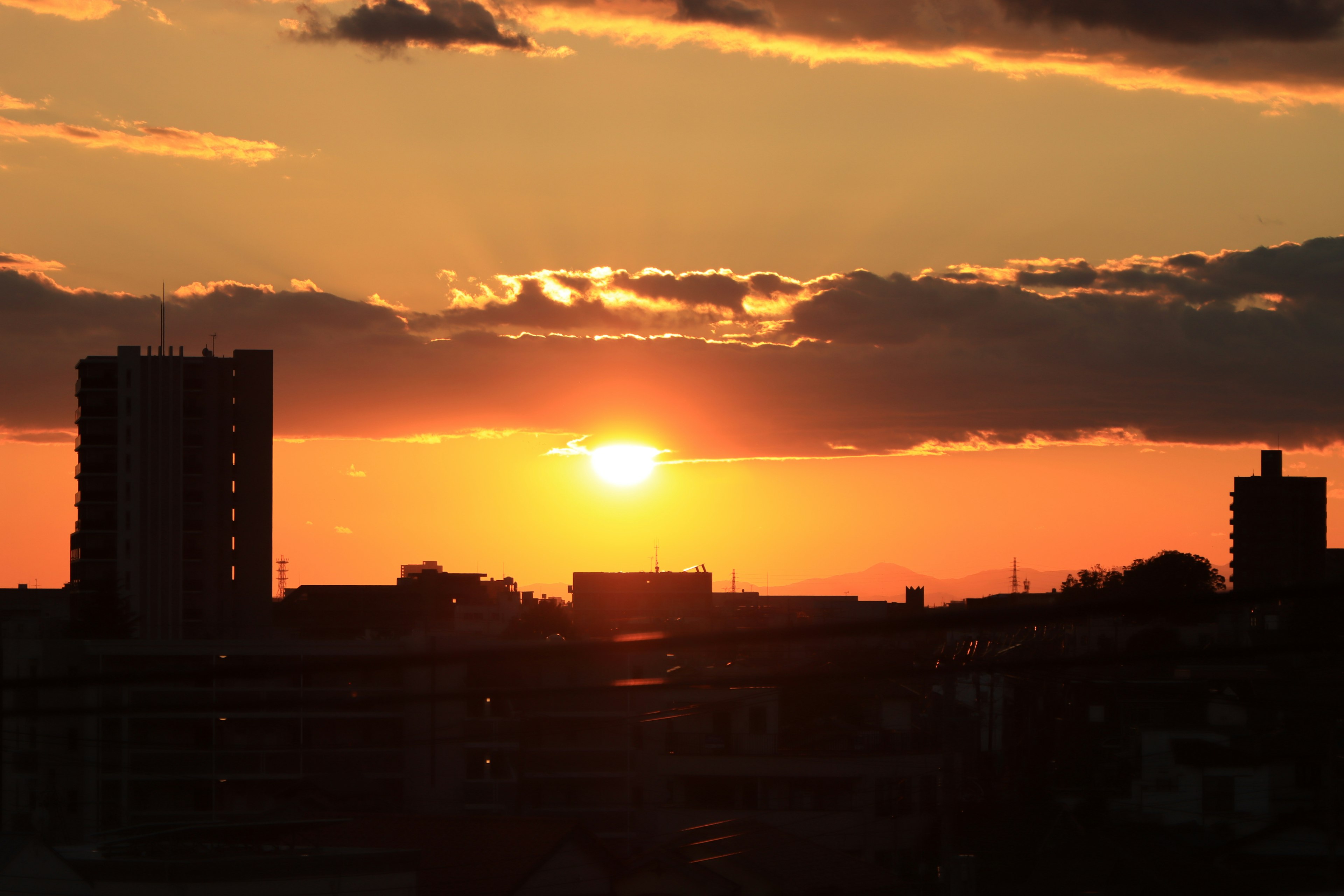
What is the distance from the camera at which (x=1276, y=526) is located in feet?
498

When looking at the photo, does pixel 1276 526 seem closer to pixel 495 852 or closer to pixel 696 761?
pixel 696 761

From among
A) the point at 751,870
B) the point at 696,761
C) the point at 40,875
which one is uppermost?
the point at 40,875

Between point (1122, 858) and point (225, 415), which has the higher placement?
point (225, 415)

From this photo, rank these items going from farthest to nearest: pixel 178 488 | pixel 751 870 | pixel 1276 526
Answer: pixel 1276 526, pixel 178 488, pixel 751 870

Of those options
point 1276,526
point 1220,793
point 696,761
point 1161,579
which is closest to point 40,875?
point 696,761

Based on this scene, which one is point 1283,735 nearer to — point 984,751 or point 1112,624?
point 984,751

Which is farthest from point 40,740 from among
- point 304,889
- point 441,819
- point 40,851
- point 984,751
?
point 984,751

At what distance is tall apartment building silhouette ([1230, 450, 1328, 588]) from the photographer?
150m

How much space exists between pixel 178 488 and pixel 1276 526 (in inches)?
4968

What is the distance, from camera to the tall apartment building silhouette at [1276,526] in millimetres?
150000

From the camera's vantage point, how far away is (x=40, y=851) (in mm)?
18297

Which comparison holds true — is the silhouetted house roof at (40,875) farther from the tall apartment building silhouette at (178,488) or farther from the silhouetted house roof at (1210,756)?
the tall apartment building silhouette at (178,488)

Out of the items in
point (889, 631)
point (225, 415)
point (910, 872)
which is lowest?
point (910, 872)

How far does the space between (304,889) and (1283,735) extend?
83.0ft
